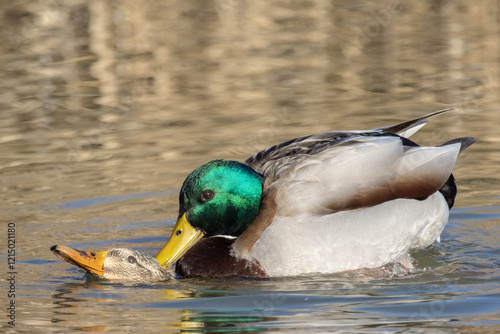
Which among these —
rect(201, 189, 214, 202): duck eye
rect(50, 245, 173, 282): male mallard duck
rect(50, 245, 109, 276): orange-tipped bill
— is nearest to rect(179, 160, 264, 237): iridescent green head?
rect(201, 189, 214, 202): duck eye

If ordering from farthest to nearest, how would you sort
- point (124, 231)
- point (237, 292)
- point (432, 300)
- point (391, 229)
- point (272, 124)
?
point (272, 124), point (124, 231), point (391, 229), point (237, 292), point (432, 300)

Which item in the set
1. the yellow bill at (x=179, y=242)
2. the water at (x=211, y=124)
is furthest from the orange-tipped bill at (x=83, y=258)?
the yellow bill at (x=179, y=242)

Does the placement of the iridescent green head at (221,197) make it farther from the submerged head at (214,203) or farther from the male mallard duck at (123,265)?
the male mallard duck at (123,265)

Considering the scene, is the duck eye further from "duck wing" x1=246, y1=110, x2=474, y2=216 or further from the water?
the water

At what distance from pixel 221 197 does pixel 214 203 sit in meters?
0.07

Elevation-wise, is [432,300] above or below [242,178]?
below

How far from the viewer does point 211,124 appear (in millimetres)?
11680

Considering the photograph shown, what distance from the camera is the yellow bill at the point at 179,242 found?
6.88m

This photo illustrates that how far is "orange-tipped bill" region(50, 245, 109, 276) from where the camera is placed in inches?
259

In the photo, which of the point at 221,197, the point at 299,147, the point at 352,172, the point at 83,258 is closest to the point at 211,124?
the point at 299,147

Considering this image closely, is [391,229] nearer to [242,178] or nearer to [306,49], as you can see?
[242,178]

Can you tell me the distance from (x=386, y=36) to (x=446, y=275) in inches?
427

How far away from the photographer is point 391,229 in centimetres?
701

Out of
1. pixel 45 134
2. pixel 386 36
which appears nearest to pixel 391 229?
pixel 45 134
